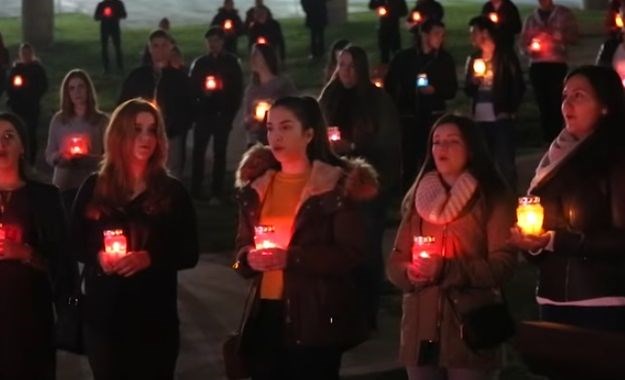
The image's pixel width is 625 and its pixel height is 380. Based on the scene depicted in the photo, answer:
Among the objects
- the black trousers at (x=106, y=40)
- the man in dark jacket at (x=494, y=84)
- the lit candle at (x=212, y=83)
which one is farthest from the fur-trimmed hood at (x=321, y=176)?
the black trousers at (x=106, y=40)

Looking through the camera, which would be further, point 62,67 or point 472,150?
point 62,67

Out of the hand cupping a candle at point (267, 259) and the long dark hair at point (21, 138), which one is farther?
the long dark hair at point (21, 138)

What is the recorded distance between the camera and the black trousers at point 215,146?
19.0 m

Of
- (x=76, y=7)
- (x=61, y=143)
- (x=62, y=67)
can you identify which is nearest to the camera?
(x=61, y=143)

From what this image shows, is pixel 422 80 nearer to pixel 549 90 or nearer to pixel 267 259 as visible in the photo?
pixel 549 90

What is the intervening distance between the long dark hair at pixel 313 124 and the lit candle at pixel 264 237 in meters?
0.53

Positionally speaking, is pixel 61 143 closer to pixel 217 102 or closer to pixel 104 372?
pixel 104 372

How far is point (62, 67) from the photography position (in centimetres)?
3631

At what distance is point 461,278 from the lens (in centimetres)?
752

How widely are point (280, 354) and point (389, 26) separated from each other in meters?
22.7

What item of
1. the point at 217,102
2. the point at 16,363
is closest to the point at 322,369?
the point at 16,363

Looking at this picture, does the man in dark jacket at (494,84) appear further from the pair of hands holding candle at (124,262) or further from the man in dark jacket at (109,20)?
the man in dark jacket at (109,20)

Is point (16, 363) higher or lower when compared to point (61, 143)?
lower

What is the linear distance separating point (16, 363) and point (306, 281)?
1.83 m
